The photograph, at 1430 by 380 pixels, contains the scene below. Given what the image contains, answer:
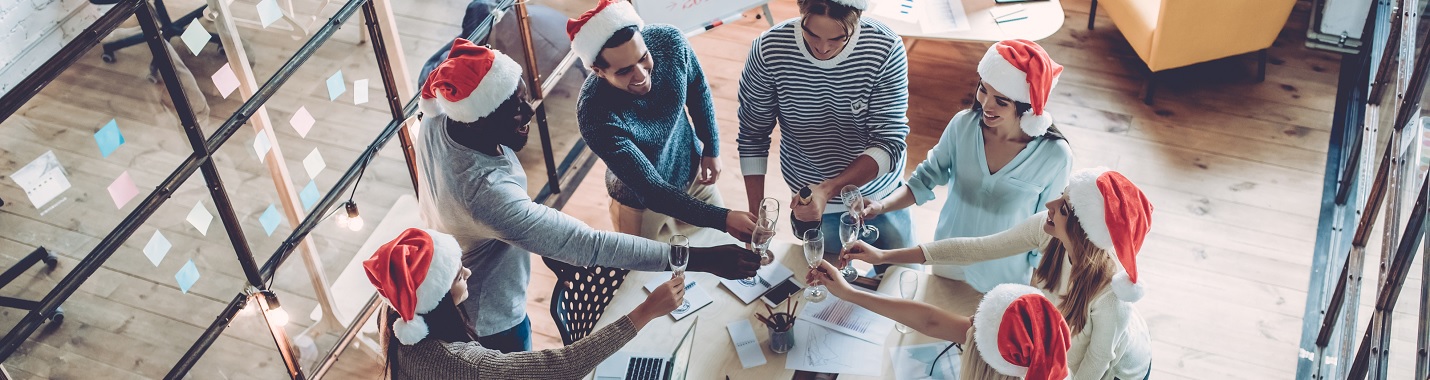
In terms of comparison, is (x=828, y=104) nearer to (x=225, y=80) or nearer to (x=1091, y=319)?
(x=1091, y=319)

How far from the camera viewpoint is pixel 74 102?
8.14 feet

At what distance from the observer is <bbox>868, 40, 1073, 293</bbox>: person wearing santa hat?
2641 mm

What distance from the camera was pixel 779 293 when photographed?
2838mm

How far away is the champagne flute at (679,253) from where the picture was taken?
2.54 m

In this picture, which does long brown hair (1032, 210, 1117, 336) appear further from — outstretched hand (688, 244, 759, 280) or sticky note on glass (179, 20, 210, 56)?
sticky note on glass (179, 20, 210, 56)

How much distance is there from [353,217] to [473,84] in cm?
112

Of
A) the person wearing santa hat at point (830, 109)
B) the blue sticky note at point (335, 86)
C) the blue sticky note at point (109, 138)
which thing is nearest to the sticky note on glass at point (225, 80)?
the blue sticky note at point (109, 138)

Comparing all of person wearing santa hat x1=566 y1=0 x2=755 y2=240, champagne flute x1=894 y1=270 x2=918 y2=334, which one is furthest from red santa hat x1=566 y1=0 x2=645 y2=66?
champagne flute x1=894 y1=270 x2=918 y2=334

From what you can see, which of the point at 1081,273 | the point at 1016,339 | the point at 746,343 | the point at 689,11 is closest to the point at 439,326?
the point at 746,343

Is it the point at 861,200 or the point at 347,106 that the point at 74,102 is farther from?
the point at 861,200

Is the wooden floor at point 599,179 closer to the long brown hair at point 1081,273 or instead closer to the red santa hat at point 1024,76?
the long brown hair at point 1081,273

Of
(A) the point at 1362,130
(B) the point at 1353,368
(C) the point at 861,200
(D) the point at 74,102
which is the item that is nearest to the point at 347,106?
(D) the point at 74,102

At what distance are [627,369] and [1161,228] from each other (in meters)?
2.48

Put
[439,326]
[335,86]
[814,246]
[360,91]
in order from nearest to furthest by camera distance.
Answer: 1. [439,326]
2. [814,246]
3. [335,86]
4. [360,91]
